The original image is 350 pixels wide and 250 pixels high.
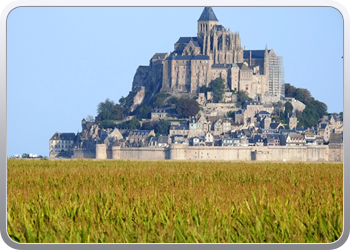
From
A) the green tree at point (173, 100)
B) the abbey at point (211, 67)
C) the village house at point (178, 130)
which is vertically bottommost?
the village house at point (178, 130)

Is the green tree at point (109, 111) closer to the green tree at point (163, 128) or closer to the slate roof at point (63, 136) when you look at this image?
the slate roof at point (63, 136)

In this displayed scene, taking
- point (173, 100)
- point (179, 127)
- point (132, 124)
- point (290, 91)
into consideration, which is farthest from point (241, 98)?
point (132, 124)

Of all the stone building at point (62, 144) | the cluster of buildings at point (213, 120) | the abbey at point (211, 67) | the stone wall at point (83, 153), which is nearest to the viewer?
the cluster of buildings at point (213, 120)

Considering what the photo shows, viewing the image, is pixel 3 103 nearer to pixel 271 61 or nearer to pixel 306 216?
pixel 306 216

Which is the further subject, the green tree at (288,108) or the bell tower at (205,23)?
the bell tower at (205,23)

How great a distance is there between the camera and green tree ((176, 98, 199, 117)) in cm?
7675

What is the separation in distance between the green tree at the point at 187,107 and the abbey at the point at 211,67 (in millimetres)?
2721

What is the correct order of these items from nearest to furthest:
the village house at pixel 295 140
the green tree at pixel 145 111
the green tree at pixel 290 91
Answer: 1. the village house at pixel 295 140
2. the green tree at pixel 145 111
3. the green tree at pixel 290 91

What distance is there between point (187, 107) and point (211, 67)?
6.79 metres

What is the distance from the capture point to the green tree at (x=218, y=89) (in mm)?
77938

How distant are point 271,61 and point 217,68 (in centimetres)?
755

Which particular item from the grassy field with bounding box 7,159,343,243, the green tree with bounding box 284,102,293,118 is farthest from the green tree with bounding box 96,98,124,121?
the grassy field with bounding box 7,159,343,243

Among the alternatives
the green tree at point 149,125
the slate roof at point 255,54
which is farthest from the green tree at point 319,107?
the green tree at point 149,125

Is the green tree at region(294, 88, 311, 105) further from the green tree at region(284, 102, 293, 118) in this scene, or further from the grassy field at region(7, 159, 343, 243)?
the grassy field at region(7, 159, 343, 243)
